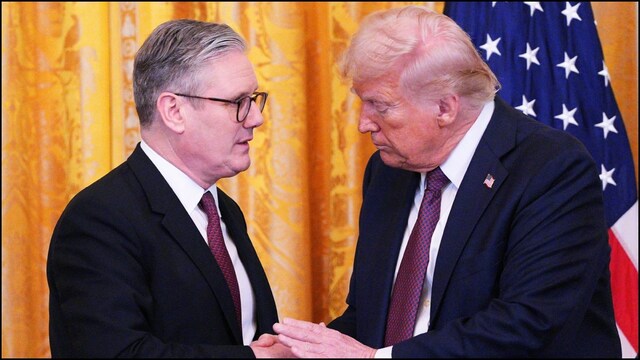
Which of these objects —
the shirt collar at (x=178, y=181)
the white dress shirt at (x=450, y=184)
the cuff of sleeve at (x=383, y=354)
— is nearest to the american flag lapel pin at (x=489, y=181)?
the white dress shirt at (x=450, y=184)

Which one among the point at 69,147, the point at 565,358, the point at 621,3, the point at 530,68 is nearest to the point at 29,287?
the point at 69,147

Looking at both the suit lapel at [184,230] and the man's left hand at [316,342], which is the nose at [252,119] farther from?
the man's left hand at [316,342]

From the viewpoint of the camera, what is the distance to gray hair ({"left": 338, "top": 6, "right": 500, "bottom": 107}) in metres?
2.49

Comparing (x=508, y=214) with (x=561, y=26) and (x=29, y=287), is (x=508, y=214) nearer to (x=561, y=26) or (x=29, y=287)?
(x=561, y=26)

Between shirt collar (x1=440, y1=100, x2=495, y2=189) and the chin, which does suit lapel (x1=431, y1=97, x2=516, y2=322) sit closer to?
shirt collar (x1=440, y1=100, x2=495, y2=189)

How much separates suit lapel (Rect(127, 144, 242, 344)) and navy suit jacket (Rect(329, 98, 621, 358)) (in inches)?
17.7

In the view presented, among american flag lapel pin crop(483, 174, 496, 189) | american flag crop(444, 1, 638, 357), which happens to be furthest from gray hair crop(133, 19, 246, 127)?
american flag crop(444, 1, 638, 357)

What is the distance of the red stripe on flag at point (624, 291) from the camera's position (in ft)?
12.4

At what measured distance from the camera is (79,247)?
218 centimetres

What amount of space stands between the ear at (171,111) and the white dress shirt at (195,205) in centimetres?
9

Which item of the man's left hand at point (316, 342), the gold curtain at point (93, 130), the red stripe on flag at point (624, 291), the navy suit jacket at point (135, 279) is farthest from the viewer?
the gold curtain at point (93, 130)

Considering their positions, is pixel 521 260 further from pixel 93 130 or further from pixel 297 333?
pixel 93 130

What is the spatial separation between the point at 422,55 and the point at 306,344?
82cm

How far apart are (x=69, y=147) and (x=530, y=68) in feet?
6.60
